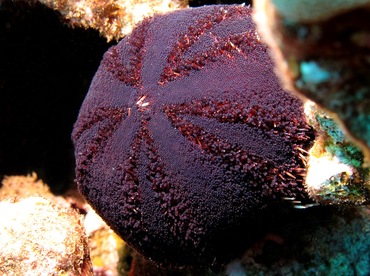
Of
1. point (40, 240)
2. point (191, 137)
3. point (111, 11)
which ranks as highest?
point (111, 11)

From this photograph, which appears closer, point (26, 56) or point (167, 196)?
point (167, 196)


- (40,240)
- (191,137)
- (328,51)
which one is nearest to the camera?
(328,51)

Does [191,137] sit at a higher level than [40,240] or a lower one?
higher

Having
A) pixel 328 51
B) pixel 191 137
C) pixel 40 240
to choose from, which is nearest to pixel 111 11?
pixel 191 137

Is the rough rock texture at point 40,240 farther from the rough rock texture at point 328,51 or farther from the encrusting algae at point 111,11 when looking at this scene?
the rough rock texture at point 328,51

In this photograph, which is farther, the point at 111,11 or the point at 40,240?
the point at 111,11

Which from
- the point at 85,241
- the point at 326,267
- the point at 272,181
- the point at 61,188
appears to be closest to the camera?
the point at 272,181

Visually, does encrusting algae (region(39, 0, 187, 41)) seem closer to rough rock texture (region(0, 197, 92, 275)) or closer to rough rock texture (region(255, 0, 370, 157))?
rough rock texture (region(0, 197, 92, 275))

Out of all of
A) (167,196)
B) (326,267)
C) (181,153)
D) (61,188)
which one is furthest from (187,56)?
(61,188)

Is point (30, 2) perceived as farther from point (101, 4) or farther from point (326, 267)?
point (326, 267)

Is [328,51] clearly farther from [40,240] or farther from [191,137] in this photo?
[40,240]
